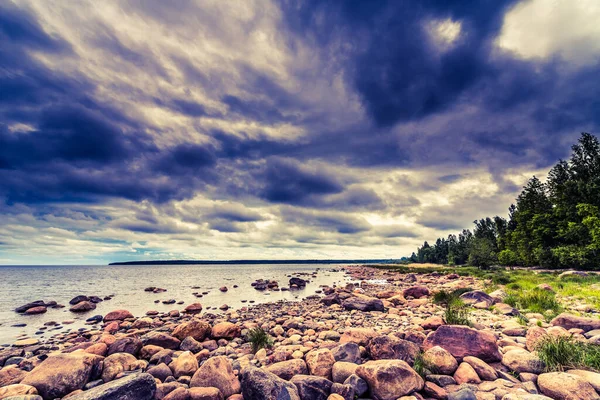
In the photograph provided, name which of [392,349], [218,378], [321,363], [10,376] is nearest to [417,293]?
[392,349]

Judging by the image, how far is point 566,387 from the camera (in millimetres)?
4977

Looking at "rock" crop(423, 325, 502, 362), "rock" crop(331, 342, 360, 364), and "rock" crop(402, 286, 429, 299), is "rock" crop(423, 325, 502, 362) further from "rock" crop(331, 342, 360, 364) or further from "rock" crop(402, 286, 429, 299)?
"rock" crop(402, 286, 429, 299)

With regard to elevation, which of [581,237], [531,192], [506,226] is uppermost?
[531,192]

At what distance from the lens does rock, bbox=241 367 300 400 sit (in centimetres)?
511

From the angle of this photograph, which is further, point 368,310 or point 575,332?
point 368,310

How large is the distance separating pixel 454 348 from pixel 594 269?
50.2 m

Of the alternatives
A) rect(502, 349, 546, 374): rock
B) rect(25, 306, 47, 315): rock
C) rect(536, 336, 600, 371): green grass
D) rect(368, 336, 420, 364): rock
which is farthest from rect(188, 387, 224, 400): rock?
rect(25, 306, 47, 315): rock

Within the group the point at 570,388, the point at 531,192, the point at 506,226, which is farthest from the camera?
the point at 506,226

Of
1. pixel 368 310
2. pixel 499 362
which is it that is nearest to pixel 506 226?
pixel 368 310

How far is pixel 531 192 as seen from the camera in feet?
210

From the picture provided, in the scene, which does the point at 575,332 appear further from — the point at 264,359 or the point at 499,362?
the point at 264,359

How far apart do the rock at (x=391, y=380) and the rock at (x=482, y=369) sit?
1547mm

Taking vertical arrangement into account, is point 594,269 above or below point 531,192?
below

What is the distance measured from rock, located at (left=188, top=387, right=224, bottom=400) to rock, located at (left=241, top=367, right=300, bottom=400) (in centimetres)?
59
